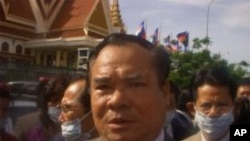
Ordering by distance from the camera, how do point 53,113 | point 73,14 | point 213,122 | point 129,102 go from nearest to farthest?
point 129,102 < point 213,122 < point 53,113 < point 73,14

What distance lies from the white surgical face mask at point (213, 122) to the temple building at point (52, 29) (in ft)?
73.9

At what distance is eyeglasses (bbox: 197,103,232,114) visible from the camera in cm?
245

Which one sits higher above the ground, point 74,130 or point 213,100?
point 213,100

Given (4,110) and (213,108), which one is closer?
(213,108)

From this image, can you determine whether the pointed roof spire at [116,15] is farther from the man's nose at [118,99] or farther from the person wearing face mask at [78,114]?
the man's nose at [118,99]

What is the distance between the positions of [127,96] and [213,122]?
1.25 m

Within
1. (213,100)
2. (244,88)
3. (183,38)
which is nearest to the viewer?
(213,100)

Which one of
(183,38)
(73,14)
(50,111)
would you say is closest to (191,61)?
(183,38)

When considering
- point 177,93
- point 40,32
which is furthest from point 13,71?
point 40,32

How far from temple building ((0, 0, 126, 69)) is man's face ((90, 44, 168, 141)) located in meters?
23.6

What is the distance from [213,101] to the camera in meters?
2.41

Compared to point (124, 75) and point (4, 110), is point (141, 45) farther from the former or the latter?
point (4, 110)

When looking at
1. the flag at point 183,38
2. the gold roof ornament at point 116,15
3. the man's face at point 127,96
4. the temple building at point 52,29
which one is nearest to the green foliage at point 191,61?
the flag at point 183,38

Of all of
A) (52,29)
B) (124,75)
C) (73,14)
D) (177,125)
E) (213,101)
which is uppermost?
(73,14)
